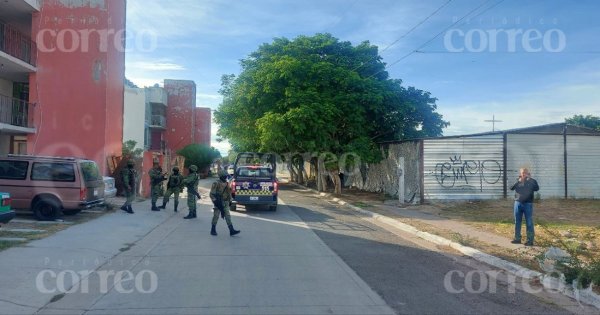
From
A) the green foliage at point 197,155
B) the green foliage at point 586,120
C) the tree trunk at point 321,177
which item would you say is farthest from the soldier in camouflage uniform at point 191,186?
the green foliage at point 586,120

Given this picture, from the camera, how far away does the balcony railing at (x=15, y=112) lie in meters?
19.4

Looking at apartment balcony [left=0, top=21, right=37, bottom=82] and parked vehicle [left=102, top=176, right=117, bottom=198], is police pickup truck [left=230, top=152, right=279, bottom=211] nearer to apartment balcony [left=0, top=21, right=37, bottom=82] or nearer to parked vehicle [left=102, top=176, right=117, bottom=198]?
parked vehicle [left=102, top=176, right=117, bottom=198]

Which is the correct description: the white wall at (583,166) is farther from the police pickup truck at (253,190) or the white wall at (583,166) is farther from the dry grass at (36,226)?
the dry grass at (36,226)

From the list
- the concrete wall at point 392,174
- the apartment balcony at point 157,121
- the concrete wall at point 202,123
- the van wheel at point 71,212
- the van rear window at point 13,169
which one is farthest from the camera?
the concrete wall at point 202,123

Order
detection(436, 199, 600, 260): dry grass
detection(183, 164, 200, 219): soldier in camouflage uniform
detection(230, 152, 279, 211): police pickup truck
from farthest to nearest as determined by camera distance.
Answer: detection(230, 152, 279, 211): police pickup truck → detection(183, 164, 200, 219): soldier in camouflage uniform → detection(436, 199, 600, 260): dry grass

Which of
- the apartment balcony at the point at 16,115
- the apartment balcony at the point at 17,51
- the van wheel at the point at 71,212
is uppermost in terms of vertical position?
Answer: the apartment balcony at the point at 17,51

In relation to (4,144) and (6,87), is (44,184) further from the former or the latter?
(6,87)

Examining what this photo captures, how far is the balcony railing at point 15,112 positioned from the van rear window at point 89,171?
745 centimetres

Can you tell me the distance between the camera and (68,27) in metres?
20.0

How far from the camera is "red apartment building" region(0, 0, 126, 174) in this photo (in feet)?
64.8

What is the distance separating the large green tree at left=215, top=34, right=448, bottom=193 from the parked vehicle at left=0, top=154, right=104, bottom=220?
439 inches

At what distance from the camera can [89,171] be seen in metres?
14.1

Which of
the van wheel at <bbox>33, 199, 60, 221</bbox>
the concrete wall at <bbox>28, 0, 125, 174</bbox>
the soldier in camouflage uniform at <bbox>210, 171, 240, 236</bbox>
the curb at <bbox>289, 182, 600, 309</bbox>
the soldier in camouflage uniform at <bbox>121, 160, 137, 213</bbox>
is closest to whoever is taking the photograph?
the curb at <bbox>289, 182, 600, 309</bbox>

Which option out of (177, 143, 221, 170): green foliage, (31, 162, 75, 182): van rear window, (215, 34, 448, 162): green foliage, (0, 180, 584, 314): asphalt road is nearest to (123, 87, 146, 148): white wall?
(177, 143, 221, 170): green foliage
